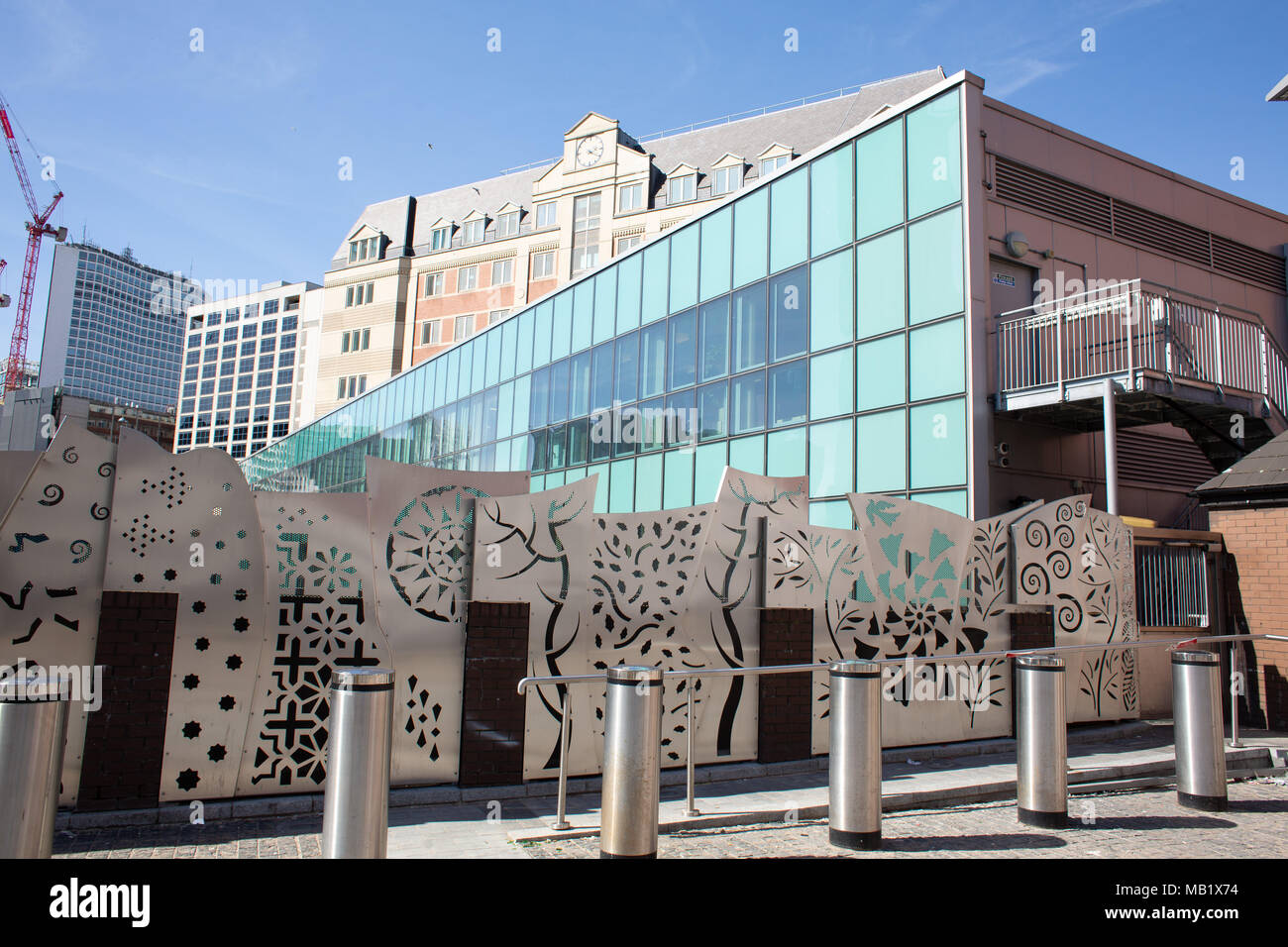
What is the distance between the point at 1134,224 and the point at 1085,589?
36.1ft

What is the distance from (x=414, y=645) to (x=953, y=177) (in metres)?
12.7

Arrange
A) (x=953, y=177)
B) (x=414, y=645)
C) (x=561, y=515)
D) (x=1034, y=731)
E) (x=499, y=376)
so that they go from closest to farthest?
(x=1034, y=731)
(x=414, y=645)
(x=561, y=515)
(x=953, y=177)
(x=499, y=376)

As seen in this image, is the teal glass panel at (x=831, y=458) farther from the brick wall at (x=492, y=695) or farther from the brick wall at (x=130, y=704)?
the brick wall at (x=130, y=704)

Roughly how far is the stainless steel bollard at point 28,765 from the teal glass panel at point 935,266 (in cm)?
1418

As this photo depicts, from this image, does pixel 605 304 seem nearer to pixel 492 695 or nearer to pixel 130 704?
pixel 492 695

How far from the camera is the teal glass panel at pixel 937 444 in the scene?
14550 mm

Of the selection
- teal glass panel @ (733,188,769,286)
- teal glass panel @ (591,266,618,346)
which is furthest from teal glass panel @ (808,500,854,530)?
teal glass panel @ (591,266,618,346)

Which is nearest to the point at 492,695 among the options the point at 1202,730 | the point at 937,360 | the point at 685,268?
the point at 1202,730

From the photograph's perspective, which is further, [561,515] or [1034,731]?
[561,515]

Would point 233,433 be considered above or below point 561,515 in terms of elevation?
above

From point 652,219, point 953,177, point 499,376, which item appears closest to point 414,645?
point 953,177

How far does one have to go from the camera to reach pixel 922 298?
50.5ft
